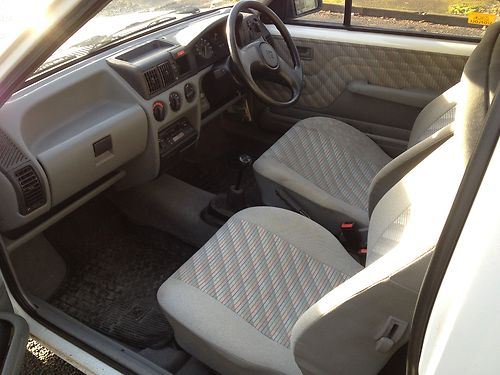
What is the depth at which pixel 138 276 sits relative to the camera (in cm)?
217

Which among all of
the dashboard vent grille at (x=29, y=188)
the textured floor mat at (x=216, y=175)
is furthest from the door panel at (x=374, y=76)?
the dashboard vent grille at (x=29, y=188)

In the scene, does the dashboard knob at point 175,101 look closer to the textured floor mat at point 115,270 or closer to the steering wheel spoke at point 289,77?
the steering wheel spoke at point 289,77

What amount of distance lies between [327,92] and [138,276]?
1.27 meters

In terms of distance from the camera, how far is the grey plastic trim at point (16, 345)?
137 centimetres

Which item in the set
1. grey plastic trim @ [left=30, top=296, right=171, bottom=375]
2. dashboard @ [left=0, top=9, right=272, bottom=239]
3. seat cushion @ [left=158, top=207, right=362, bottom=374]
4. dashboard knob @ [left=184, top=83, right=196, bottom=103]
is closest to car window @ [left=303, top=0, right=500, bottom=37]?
dashboard @ [left=0, top=9, right=272, bottom=239]

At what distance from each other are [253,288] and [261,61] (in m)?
1.06

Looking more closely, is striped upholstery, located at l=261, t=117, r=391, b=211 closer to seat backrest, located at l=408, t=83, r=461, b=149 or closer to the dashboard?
seat backrest, located at l=408, t=83, r=461, b=149

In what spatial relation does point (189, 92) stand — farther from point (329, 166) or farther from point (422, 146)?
point (422, 146)

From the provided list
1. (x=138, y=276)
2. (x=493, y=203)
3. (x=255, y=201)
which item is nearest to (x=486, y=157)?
(x=493, y=203)

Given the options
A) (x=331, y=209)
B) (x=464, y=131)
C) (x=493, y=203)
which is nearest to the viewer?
(x=493, y=203)

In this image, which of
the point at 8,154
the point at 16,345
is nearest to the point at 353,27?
the point at 8,154

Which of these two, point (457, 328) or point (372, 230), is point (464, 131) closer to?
point (457, 328)

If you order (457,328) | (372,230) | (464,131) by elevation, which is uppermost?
(464,131)

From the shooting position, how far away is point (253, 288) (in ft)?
4.96
